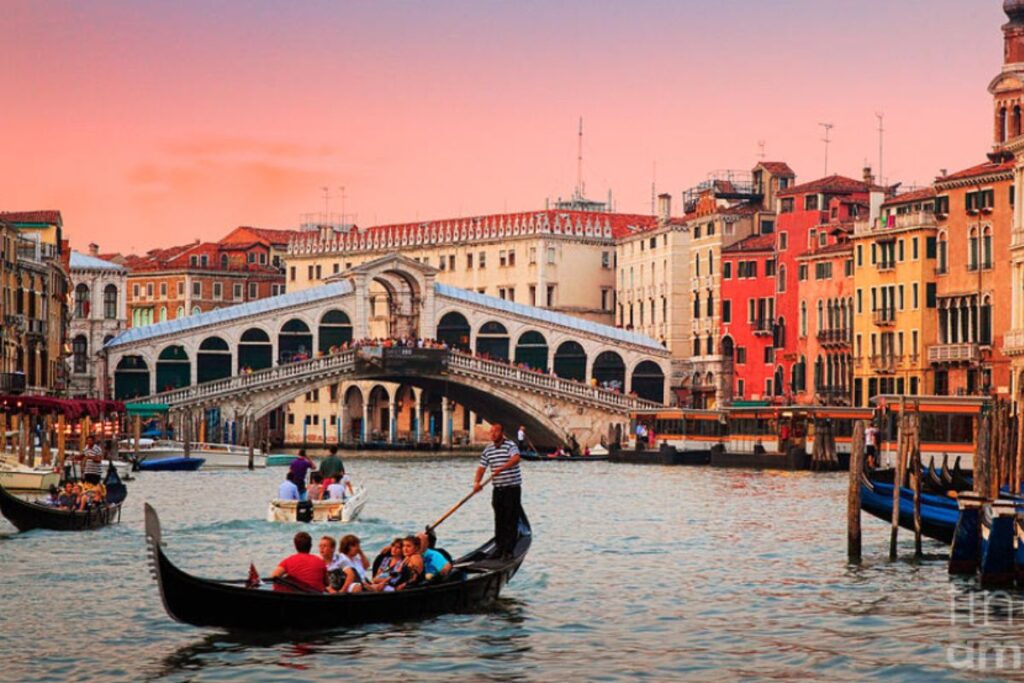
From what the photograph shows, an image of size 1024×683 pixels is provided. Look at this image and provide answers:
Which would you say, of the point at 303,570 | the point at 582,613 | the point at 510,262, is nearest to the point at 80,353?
the point at 510,262

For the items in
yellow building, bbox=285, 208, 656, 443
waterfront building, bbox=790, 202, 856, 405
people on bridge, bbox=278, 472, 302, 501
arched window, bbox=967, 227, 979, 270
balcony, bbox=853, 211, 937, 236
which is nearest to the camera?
people on bridge, bbox=278, 472, 302, 501

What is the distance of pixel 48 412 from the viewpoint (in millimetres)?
38344

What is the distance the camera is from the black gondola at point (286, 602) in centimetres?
1630

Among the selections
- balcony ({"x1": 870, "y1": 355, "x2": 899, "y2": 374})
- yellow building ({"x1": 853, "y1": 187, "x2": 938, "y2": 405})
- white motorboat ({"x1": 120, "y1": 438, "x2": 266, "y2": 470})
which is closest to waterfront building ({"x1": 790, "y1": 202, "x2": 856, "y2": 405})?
yellow building ({"x1": 853, "y1": 187, "x2": 938, "y2": 405})

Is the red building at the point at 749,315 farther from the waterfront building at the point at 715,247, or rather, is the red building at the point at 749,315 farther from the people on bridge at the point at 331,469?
the people on bridge at the point at 331,469

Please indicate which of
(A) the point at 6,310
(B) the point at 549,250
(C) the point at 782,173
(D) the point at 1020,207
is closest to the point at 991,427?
(D) the point at 1020,207

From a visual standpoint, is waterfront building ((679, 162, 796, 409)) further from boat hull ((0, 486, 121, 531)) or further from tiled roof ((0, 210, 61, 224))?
boat hull ((0, 486, 121, 531))

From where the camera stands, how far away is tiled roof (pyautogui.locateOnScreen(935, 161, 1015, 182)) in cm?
5212

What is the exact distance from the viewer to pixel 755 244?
67.7 m

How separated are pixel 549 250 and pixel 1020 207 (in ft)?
104

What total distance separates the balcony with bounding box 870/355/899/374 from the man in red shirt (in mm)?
42132

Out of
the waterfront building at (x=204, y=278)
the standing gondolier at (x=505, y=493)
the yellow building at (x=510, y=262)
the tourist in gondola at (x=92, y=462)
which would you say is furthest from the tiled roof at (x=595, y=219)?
the standing gondolier at (x=505, y=493)

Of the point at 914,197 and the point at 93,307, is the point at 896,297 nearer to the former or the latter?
the point at 914,197

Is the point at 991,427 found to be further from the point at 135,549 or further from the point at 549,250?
the point at 549,250
